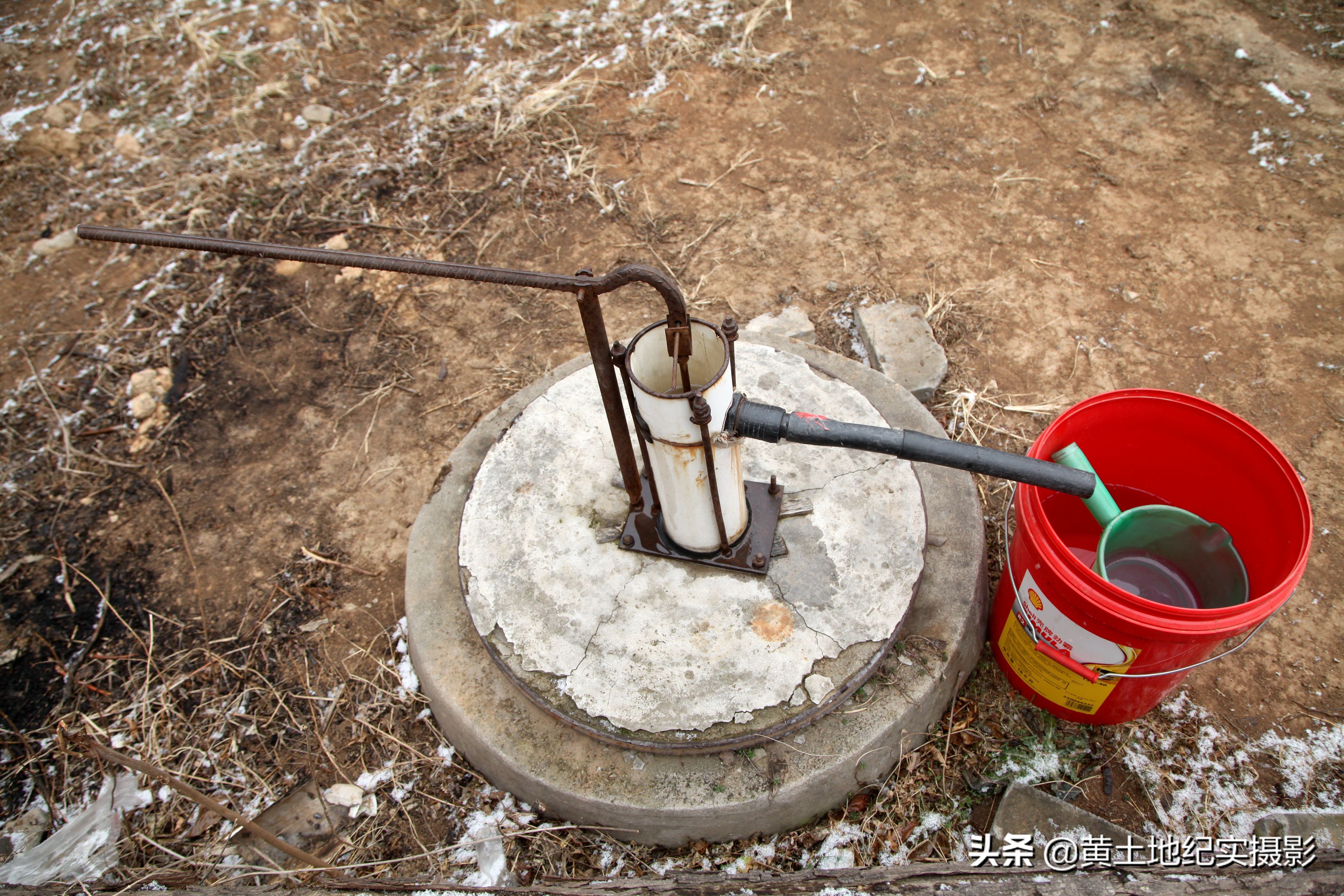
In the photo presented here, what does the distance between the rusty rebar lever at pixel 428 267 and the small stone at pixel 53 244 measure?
3.31 meters

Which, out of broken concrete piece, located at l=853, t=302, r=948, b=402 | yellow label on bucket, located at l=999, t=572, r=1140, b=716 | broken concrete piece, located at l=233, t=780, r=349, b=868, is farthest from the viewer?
broken concrete piece, located at l=853, t=302, r=948, b=402

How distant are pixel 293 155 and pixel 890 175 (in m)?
3.34

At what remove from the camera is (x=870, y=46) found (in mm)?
4375

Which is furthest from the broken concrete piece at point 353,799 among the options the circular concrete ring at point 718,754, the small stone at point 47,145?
the small stone at point 47,145

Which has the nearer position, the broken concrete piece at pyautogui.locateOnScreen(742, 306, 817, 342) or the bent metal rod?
the bent metal rod

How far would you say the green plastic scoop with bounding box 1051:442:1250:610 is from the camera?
1839 millimetres

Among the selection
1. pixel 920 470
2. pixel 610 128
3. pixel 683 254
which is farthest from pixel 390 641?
pixel 610 128

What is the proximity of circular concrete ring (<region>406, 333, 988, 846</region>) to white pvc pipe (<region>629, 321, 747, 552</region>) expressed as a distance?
58 cm

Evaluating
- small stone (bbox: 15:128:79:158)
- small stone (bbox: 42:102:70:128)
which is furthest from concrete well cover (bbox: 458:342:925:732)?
small stone (bbox: 42:102:70:128)

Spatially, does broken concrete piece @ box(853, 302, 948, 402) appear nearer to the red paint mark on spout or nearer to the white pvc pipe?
the white pvc pipe

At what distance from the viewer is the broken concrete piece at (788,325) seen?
3131 millimetres

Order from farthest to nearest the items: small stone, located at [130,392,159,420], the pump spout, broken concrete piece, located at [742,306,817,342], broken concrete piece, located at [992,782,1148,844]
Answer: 1. small stone, located at [130,392,159,420]
2. broken concrete piece, located at [742,306,817,342]
3. broken concrete piece, located at [992,782,1148,844]
4. the pump spout

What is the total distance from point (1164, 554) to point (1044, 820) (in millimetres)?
833

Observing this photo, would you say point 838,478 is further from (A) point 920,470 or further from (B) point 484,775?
(B) point 484,775
